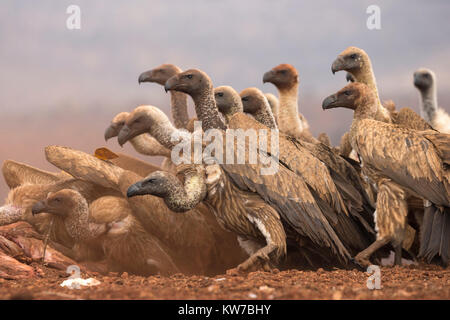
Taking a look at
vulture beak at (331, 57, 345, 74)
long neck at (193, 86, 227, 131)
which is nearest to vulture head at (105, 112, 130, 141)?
long neck at (193, 86, 227, 131)

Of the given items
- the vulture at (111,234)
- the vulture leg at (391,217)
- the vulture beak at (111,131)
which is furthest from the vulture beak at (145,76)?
the vulture leg at (391,217)

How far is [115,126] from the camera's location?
341 inches

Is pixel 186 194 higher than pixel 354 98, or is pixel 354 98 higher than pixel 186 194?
pixel 354 98

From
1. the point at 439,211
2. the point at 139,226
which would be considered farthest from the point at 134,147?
the point at 439,211

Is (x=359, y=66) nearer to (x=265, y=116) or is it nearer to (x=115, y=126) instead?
(x=265, y=116)

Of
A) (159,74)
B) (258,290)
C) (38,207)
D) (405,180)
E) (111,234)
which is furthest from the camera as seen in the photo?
(159,74)

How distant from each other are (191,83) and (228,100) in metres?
0.87

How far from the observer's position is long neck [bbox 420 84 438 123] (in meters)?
10.2

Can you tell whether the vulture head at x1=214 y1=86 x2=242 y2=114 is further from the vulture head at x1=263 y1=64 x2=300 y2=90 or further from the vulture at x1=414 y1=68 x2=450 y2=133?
the vulture at x1=414 y1=68 x2=450 y2=133

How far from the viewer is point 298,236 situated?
20.4 ft

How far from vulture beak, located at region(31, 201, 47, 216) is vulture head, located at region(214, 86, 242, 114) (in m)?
2.38

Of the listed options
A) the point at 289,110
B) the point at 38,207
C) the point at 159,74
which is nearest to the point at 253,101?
the point at 289,110

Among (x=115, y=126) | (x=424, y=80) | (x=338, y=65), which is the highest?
(x=338, y=65)
